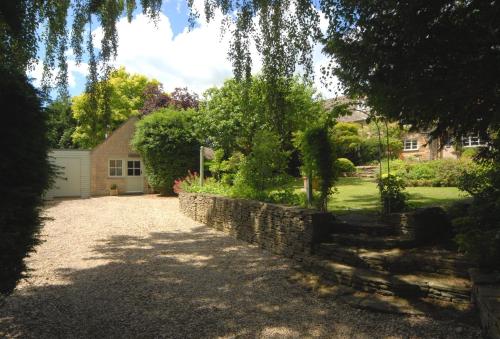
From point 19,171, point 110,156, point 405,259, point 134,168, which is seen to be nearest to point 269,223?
point 405,259

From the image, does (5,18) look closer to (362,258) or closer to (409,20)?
(409,20)

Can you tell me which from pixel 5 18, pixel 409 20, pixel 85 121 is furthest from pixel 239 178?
pixel 5 18

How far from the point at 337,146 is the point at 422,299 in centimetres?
428

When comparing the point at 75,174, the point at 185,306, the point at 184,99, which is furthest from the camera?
the point at 184,99

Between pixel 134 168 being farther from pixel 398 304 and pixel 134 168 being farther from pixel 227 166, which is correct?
pixel 398 304

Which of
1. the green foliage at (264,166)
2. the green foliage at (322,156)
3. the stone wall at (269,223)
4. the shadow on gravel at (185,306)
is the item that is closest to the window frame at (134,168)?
the stone wall at (269,223)

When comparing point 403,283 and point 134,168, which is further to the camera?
point 134,168

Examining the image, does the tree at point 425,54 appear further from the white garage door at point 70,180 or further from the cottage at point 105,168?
the white garage door at point 70,180

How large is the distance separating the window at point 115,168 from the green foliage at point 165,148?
8.74 ft

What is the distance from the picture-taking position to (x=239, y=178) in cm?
1078

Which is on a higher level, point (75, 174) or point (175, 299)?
point (75, 174)

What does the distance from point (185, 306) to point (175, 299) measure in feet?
1.08

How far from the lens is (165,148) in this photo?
19703 millimetres

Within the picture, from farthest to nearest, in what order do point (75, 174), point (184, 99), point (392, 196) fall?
point (184, 99) → point (75, 174) → point (392, 196)
